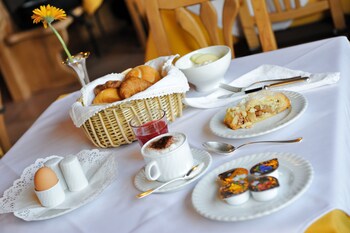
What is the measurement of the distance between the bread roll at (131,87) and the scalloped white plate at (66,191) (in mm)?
141

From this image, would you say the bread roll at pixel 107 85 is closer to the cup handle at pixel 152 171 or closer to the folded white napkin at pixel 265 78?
the folded white napkin at pixel 265 78

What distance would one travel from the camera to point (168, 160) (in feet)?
3.10

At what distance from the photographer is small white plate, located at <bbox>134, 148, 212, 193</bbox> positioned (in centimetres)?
94

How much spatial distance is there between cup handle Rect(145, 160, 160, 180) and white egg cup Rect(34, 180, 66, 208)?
0.19m

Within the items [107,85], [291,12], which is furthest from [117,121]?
[291,12]

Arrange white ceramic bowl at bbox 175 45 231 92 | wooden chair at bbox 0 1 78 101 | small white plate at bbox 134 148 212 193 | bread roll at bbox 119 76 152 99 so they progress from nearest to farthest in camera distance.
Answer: small white plate at bbox 134 148 212 193 → bread roll at bbox 119 76 152 99 → white ceramic bowl at bbox 175 45 231 92 → wooden chair at bbox 0 1 78 101

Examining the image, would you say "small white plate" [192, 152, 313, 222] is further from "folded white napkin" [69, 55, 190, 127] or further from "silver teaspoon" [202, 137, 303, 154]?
"folded white napkin" [69, 55, 190, 127]

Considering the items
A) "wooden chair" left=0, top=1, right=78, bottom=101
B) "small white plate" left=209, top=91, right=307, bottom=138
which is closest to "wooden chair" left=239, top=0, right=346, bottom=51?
"small white plate" left=209, top=91, right=307, bottom=138

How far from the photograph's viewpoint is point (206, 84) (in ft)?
4.40

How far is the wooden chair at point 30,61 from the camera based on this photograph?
4707 mm

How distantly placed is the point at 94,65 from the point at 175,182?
4273 millimetres

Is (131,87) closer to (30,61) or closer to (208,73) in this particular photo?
(208,73)

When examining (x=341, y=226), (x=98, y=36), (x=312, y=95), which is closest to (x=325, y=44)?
(x=312, y=95)

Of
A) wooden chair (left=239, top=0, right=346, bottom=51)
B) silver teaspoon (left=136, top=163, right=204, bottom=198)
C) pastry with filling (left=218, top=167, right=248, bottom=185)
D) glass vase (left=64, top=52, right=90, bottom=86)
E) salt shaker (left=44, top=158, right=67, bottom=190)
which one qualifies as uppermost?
glass vase (left=64, top=52, right=90, bottom=86)
